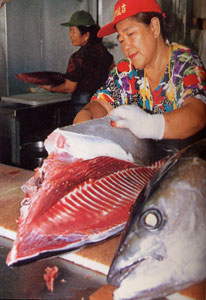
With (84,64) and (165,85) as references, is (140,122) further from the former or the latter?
(84,64)

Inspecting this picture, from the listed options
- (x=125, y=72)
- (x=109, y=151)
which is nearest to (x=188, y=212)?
(x=109, y=151)

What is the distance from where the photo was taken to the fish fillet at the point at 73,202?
102 cm

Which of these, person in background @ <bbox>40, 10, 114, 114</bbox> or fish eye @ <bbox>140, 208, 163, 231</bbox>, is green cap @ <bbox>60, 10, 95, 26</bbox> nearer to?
person in background @ <bbox>40, 10, 114, 114</bbox>

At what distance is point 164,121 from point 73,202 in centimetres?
43

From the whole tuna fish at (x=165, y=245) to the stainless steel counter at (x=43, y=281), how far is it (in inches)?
5.7

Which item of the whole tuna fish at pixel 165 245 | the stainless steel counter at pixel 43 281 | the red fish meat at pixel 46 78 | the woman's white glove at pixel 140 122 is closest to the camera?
the whole tuna fish at pixel 165 245

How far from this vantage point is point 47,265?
1.08 meters

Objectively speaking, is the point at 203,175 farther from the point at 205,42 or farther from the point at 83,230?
the point at 205,42

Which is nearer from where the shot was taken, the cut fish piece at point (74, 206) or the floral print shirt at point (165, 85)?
the cut fish piece at point (74, 206)

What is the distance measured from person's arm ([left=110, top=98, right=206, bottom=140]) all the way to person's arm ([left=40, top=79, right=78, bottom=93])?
189cm

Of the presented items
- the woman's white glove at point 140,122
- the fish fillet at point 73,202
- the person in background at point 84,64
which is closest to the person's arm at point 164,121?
the woman's white glove at point 140,122

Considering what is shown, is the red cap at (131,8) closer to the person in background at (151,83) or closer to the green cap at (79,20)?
the person in background at (151,83)

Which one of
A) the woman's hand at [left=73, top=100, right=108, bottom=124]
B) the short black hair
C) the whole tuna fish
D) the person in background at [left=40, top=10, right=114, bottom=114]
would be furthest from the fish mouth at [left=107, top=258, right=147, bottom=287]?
the short black hair

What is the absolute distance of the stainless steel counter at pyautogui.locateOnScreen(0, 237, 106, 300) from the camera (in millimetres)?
958
